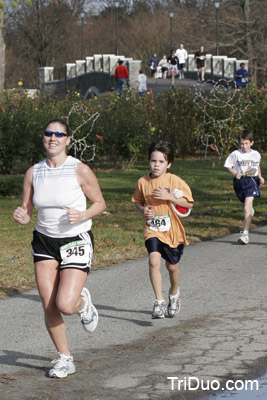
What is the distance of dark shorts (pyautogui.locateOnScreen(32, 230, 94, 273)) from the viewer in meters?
5.51

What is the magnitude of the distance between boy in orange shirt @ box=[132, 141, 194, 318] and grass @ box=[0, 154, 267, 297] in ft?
6.15

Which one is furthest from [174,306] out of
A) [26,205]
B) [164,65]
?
[164,65]

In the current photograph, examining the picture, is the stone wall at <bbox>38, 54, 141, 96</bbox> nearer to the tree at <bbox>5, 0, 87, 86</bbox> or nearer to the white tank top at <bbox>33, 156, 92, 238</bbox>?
the tree at <bbox>5, 0, 87, 86</bbox>

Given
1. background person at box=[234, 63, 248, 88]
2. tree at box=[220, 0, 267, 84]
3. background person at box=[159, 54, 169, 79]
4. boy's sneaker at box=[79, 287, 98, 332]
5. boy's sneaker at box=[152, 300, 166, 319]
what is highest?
tree at box=[220, 0, 267, 84]

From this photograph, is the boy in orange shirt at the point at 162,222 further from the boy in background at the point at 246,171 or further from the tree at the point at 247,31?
the tree at the point at 247,31

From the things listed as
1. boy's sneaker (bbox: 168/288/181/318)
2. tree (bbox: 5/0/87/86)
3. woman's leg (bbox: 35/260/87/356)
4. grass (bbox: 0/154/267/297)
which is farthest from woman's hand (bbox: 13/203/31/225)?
tree (bbox: 5/0/87/86)

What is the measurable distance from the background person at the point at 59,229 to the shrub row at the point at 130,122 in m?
16.2

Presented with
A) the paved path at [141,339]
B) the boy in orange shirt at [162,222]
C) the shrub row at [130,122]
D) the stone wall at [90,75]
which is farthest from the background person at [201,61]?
the boy in orange shirt at [162,222]

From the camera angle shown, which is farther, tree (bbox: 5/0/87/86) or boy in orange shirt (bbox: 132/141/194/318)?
tree (bbox: 5/0/87/86)

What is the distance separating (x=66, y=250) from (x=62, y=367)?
0.76m

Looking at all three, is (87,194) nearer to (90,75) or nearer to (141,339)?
(141,339)

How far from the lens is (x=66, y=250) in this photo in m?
5.52

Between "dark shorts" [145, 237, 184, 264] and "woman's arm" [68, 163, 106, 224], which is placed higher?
"woman's arm" [68, 163, 106, 224]

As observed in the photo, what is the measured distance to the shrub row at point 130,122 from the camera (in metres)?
23.6
